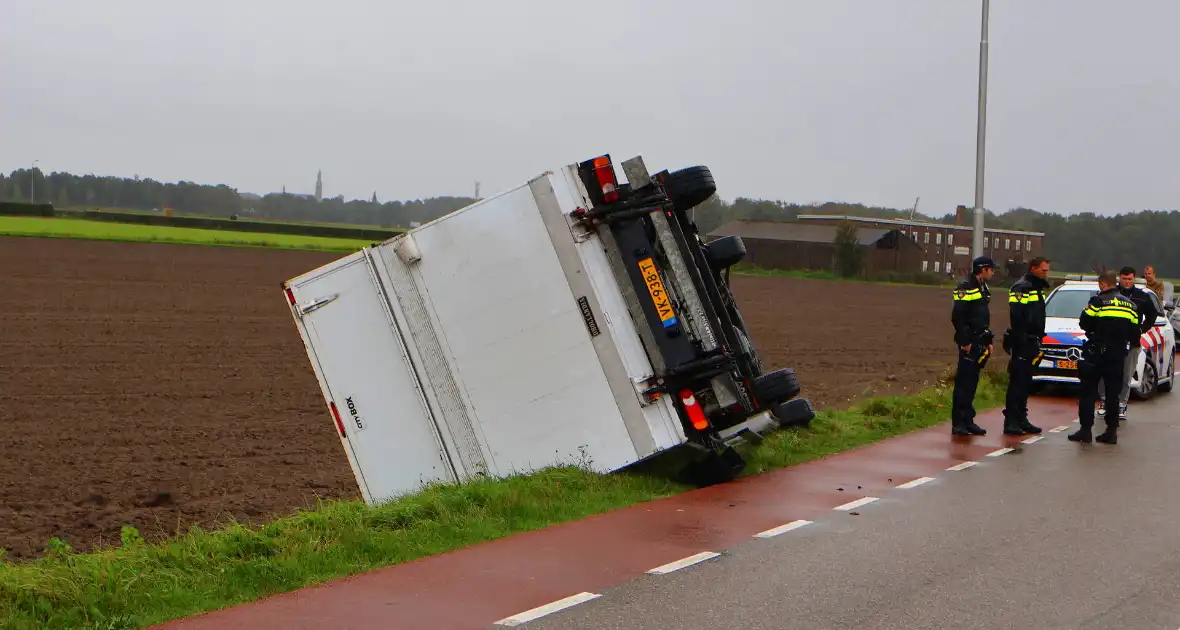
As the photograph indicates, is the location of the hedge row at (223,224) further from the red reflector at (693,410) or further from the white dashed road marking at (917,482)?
the red reflector at (693,410)

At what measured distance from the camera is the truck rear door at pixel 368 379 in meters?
9.14

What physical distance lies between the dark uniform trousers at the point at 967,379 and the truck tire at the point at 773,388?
156 inches

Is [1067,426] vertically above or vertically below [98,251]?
below

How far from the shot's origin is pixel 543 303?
886 cm

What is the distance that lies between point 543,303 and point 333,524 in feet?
7.65

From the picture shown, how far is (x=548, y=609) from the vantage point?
6.02 meters

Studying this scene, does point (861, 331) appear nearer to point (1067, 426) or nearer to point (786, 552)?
point (1067, 426)

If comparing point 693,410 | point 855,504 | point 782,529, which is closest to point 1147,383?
point 855,504

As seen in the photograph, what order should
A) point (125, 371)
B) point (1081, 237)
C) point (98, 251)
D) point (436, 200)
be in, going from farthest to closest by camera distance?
point (1081, 237) → point (436, 200) → point (98, 251) → point (125, 371)

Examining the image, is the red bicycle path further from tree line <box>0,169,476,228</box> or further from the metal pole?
tree line <box>0,169,476,228</box>

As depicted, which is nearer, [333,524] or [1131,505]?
[333,524]

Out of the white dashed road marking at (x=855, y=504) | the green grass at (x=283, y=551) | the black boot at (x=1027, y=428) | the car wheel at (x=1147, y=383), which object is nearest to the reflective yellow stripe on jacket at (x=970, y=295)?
the black boot at (x=1027, y=428)

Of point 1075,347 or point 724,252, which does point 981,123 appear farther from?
point 724,252

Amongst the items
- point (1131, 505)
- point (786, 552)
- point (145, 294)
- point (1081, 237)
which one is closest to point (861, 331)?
point (145, 294)
